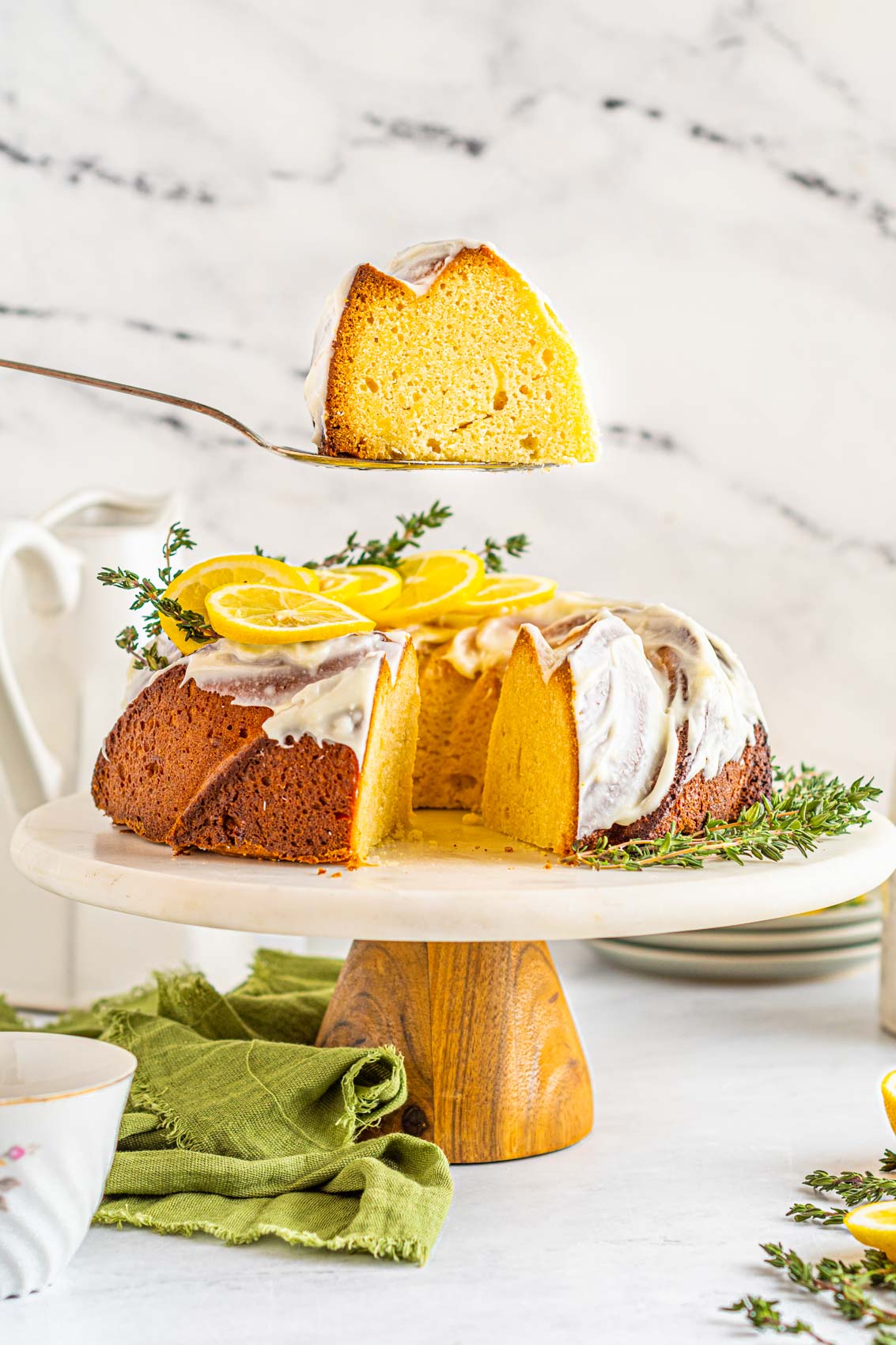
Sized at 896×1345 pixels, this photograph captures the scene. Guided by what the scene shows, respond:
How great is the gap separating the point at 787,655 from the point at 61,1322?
196 centimetres

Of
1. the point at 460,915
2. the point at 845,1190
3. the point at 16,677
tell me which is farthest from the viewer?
the point at 16,677

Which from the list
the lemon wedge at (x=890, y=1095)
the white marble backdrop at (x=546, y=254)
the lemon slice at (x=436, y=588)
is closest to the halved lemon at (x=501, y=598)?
the lemon slice at (x=436, y=588)

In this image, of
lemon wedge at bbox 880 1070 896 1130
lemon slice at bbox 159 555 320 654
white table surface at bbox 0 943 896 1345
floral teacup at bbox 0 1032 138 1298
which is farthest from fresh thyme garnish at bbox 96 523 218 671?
lemon wedge at bbox 880 1070 896 1130

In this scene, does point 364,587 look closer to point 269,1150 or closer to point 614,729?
point 614,729

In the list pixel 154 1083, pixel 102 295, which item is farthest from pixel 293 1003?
pixel 102 295

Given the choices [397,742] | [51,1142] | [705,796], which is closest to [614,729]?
[705,796]

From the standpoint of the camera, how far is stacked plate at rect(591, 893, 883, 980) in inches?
88.6

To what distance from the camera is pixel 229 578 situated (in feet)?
5.66

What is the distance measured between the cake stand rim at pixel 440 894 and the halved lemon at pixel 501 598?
41cm

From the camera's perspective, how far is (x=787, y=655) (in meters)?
2.85

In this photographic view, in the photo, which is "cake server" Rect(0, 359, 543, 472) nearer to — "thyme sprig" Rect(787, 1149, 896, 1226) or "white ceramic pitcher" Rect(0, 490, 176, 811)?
"white ceramic pitcher" Rect(0, 490, 176, 811)

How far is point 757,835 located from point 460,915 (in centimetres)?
38

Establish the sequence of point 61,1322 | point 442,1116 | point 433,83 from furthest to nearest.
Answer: point 433,83, point 442,1116, point 61,1322

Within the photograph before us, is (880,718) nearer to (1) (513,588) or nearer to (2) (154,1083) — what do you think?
(1) (513,588)
